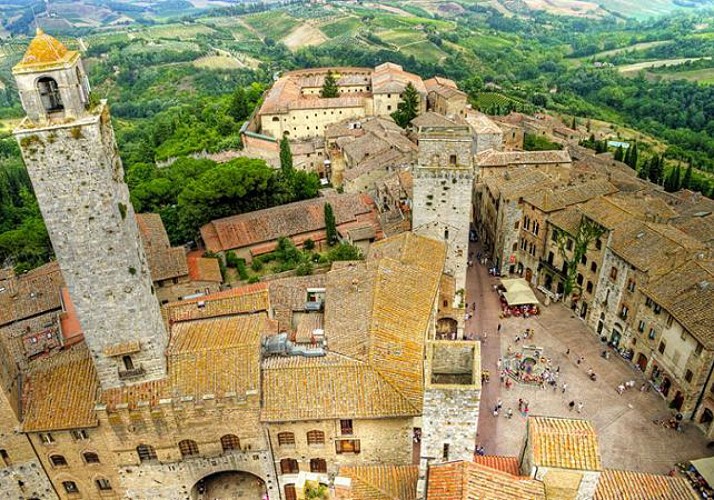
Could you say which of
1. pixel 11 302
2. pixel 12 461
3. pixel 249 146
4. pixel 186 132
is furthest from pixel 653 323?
pixel 186 132

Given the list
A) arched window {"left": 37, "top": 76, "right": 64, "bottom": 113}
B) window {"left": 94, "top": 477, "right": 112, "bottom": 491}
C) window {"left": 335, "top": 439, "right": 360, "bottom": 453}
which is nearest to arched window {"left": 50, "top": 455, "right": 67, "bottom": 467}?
window {"left": 94, "top": 477, "right": 112, "bottom": 491}

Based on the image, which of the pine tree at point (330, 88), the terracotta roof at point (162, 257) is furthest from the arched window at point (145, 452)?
the pine tree at point (330, 88)

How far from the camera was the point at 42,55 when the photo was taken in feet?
81.6

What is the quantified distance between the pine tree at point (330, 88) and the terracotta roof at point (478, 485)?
282 ft

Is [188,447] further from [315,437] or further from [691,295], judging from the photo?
[691,295]

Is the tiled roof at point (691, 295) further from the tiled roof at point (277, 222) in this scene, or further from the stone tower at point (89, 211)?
the stone tower at point (89, 211)

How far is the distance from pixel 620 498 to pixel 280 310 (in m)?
24.5

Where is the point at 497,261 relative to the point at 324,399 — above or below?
below

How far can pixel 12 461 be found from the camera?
100 feet

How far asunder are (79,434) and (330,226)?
120ft

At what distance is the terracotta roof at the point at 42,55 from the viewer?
968 inches

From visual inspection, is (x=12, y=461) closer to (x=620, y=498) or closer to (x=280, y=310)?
(x=280, y=310)

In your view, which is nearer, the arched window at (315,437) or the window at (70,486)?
the arched window at (315,437)

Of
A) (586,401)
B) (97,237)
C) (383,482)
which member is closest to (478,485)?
(383,482)
